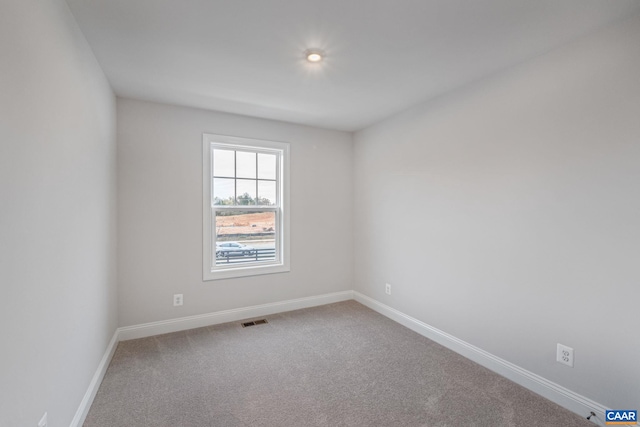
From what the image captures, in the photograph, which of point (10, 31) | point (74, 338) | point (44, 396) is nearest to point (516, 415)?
point (44, 396)

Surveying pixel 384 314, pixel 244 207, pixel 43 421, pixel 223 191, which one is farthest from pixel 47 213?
pixel 384 314

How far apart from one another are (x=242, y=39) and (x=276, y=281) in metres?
2.71

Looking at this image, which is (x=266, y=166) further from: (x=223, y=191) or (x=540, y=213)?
(x=540, y=213)

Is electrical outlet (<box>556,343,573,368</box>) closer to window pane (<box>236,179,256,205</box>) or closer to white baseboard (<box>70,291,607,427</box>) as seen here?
white baseboard (<box>70,291,607,427</box>)

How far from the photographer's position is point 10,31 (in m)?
1.12

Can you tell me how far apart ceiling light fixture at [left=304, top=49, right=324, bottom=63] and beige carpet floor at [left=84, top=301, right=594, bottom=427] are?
2450mm

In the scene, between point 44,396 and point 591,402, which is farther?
point 591,402

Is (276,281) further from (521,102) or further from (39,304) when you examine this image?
(521,102)

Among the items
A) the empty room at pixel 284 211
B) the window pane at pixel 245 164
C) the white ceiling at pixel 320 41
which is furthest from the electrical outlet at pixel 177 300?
the white ceiling at pixel 320 41

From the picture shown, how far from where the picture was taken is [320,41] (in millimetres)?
2014

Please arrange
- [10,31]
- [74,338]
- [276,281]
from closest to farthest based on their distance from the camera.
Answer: [10,31] → [74,338] → [276,281]

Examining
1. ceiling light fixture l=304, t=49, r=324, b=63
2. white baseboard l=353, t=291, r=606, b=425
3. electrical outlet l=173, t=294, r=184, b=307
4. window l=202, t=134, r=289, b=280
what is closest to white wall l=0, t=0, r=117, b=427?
electrical outlet l=173, t=294, r=184, b=307

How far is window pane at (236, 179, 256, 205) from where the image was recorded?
363 cm

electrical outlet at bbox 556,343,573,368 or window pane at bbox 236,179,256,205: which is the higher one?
window pane at bbox 236,179,256,205
